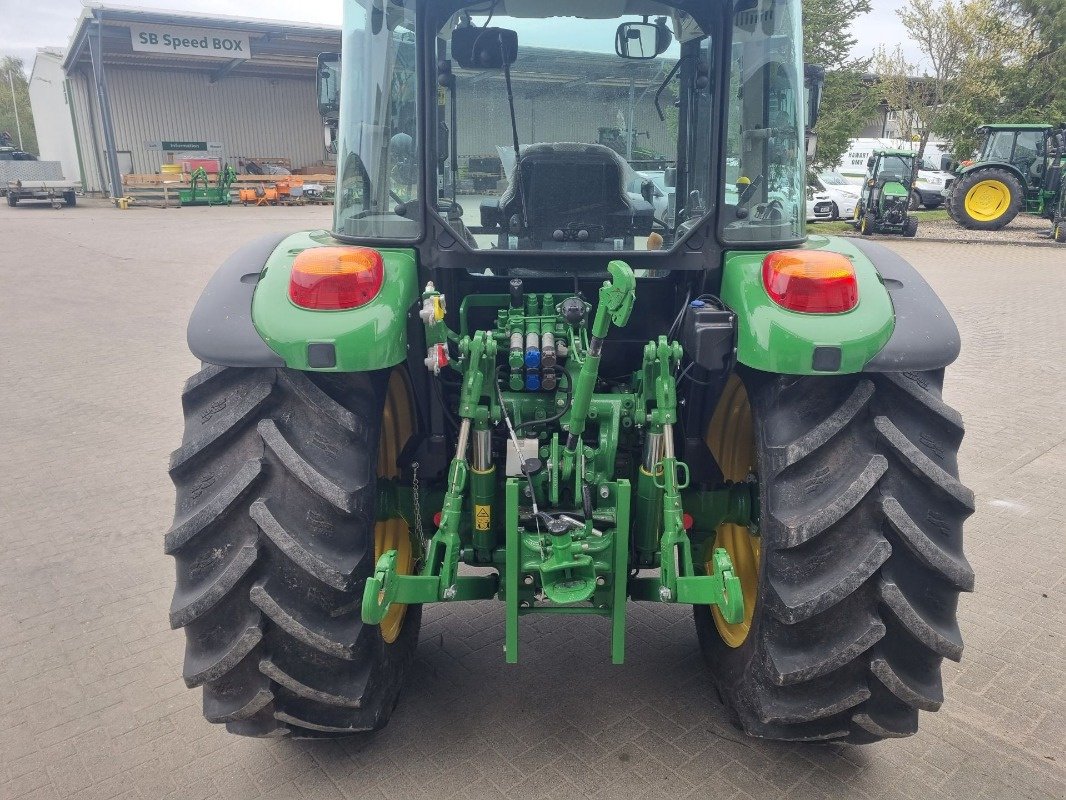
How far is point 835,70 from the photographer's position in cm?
2022

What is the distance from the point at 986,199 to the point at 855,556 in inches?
782

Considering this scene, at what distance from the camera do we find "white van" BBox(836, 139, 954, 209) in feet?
80.2

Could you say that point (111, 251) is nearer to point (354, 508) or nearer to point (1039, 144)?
point (354, 508)

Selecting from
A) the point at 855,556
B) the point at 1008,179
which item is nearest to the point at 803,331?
the point at 855,556

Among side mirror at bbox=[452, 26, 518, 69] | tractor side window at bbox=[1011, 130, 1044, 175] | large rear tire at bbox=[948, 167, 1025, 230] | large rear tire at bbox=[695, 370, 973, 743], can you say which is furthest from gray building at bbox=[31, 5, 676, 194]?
large rear tire at bbox=[695, 370, 973, 743]

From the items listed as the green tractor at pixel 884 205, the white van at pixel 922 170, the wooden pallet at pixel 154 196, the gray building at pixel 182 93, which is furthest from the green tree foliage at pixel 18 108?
the green tractor at pixel 884 205

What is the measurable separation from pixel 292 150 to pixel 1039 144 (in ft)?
87.7

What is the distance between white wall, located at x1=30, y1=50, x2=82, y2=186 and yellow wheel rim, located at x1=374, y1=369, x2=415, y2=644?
3428 cm

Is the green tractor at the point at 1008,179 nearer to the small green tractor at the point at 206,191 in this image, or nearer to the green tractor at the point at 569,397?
the green tractor at the point at 569,397

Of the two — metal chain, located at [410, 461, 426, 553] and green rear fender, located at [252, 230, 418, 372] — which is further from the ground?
green rear fender, located at [252, 230, 418, 372]

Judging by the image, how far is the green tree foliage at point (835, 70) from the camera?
763 inches

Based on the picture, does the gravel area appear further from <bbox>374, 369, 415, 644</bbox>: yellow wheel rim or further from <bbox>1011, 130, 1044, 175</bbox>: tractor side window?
<bbox>374, 369, 415, 644</bbox>: yellow wheel rim

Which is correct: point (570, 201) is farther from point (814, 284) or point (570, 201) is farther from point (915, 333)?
point (915, 333)

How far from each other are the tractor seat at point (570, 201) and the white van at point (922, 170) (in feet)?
62.5
